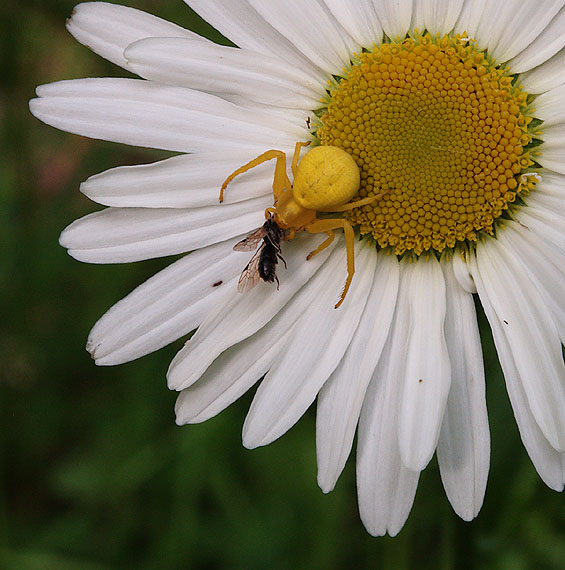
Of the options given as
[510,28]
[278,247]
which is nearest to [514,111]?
[510,28]

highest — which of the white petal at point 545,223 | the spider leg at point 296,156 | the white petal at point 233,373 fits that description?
the spider leg at point 296,156

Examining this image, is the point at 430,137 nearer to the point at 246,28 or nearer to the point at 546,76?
the point at 546,76

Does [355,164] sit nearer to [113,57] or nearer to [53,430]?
[113,57]

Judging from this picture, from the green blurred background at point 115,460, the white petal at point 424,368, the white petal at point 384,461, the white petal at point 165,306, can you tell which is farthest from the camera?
the green blurred background at point 115,460

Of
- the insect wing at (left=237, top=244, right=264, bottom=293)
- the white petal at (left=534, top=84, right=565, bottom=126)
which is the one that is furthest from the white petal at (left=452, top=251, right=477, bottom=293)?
the insect wing at (left=237, top=244, right=264, bottom=293)

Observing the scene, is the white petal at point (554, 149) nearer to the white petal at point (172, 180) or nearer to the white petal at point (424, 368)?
the white petal at point (424, 368)

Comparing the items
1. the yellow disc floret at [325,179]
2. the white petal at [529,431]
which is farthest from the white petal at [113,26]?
the white petal at [529,431]

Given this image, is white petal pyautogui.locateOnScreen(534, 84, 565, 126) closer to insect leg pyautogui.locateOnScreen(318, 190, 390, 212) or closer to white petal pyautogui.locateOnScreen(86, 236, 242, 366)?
insect leg pyautogui.locateOnScreen(318, 190, 390, 212)
